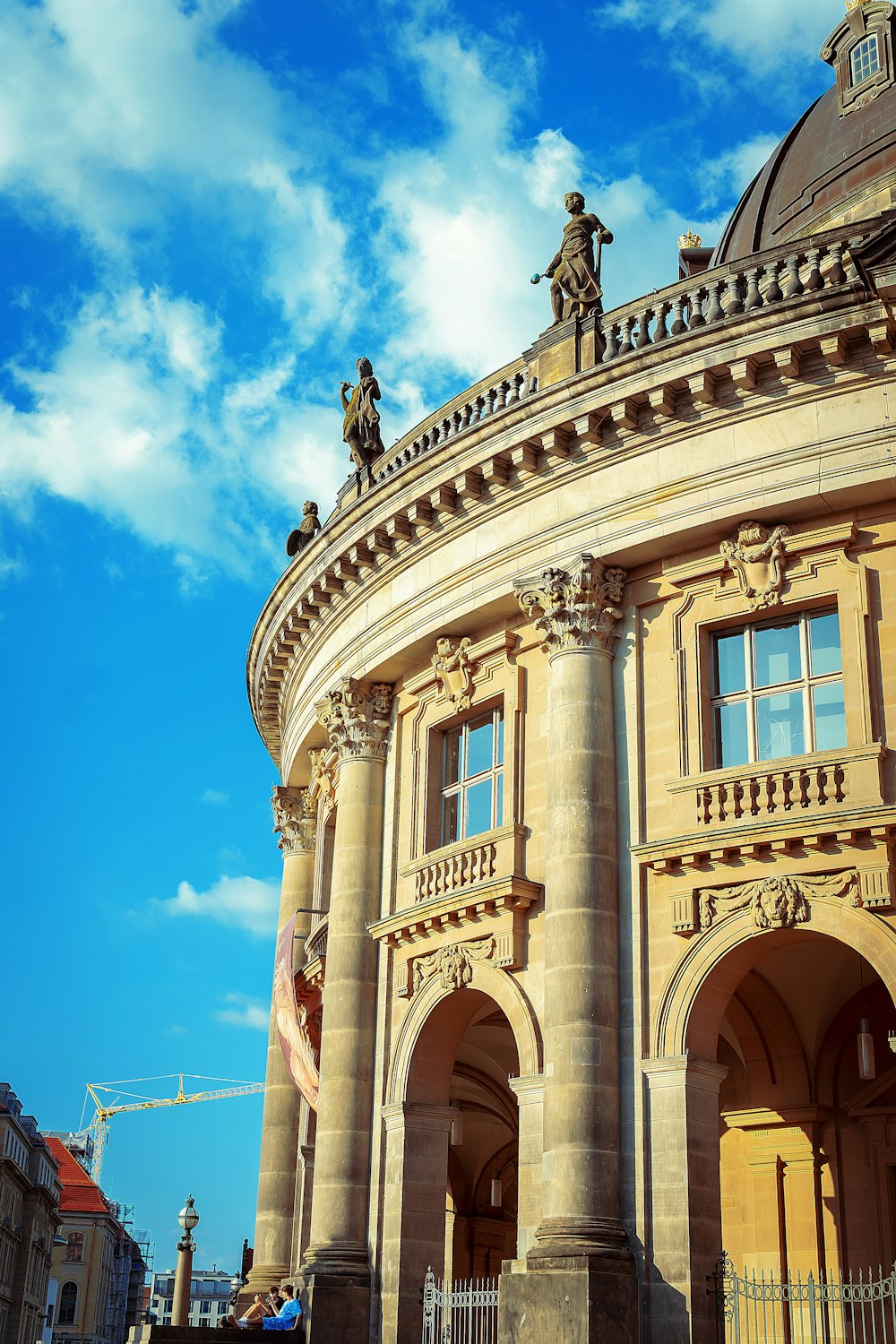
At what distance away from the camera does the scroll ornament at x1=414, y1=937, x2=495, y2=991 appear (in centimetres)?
2383

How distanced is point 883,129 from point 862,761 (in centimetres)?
1910

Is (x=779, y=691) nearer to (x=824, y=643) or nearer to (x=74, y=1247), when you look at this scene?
(x=824, y=643)

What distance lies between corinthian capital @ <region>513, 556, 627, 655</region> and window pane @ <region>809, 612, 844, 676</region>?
118 inches

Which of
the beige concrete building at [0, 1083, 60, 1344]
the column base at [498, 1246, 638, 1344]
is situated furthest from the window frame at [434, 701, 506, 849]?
the beige concrete building at [0, 1083, 60, 1344]

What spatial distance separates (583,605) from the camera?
23.3 m

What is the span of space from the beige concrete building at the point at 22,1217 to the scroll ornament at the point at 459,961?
83.1 metres

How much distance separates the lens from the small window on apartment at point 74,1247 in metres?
150

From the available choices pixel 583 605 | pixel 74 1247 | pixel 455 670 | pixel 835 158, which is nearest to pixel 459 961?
pixel 455 670

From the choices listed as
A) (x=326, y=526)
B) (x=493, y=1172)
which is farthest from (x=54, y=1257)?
(x=326, y=526)

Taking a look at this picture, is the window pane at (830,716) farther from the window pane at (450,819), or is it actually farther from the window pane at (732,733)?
the window pane at (450,819)

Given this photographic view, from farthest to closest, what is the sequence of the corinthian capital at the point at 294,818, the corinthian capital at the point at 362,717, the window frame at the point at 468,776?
the corinthian capital at the point at 294,818, the corinthian capital at the point at 362,717, the window frame at the point at 468,776

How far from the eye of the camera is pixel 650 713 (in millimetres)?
22797

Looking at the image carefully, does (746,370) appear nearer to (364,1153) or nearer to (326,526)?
(326,526)

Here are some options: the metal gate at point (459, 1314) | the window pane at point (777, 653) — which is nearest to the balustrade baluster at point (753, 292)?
the window pane at point (777, 653)
